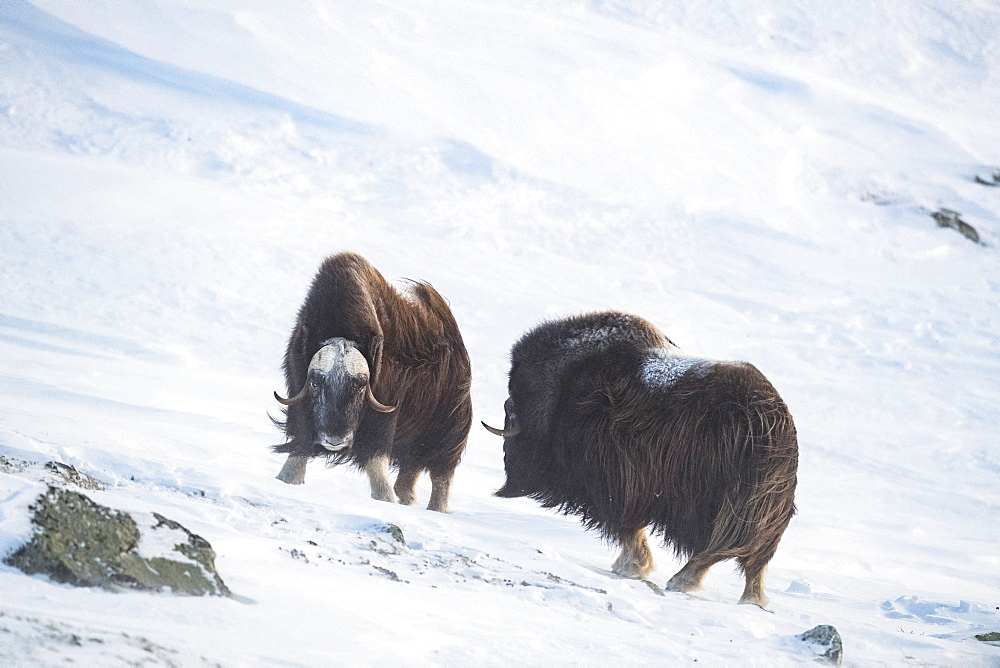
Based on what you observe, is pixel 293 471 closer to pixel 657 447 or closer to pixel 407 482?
pixel 407 482

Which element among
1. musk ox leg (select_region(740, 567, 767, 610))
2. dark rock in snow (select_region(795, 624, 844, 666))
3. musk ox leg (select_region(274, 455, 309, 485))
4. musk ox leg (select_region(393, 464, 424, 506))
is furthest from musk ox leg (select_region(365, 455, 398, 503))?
dark rock in snow (select_region(795, 624, 844, 666))

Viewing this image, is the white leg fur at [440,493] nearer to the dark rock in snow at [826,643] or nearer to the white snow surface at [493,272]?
the white snow surface at [493,272]

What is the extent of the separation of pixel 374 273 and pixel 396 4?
1638 centimetres

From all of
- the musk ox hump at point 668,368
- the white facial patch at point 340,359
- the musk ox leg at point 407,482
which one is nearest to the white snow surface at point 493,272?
the musk ox leg at point 407,482

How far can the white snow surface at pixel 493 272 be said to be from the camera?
131 inches

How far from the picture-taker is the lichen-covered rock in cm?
244

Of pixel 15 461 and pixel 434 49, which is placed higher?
pixel 434 49

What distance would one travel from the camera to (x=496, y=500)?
6.59 meters

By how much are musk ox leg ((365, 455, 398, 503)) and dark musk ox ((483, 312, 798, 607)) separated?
2.29 feet

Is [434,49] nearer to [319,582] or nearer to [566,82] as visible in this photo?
[566,82]

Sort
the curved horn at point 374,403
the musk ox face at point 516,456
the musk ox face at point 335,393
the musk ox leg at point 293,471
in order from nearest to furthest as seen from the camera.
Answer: the musk ox face at point 335,393 < the curved horn at point 374,403 < the musk ox face at point 516,456 < the musk ox leg at point 293,471

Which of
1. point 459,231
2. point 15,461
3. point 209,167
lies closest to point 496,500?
point 15,461

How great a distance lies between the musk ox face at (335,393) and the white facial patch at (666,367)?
126cm

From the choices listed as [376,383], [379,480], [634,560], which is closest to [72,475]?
[376,383]
